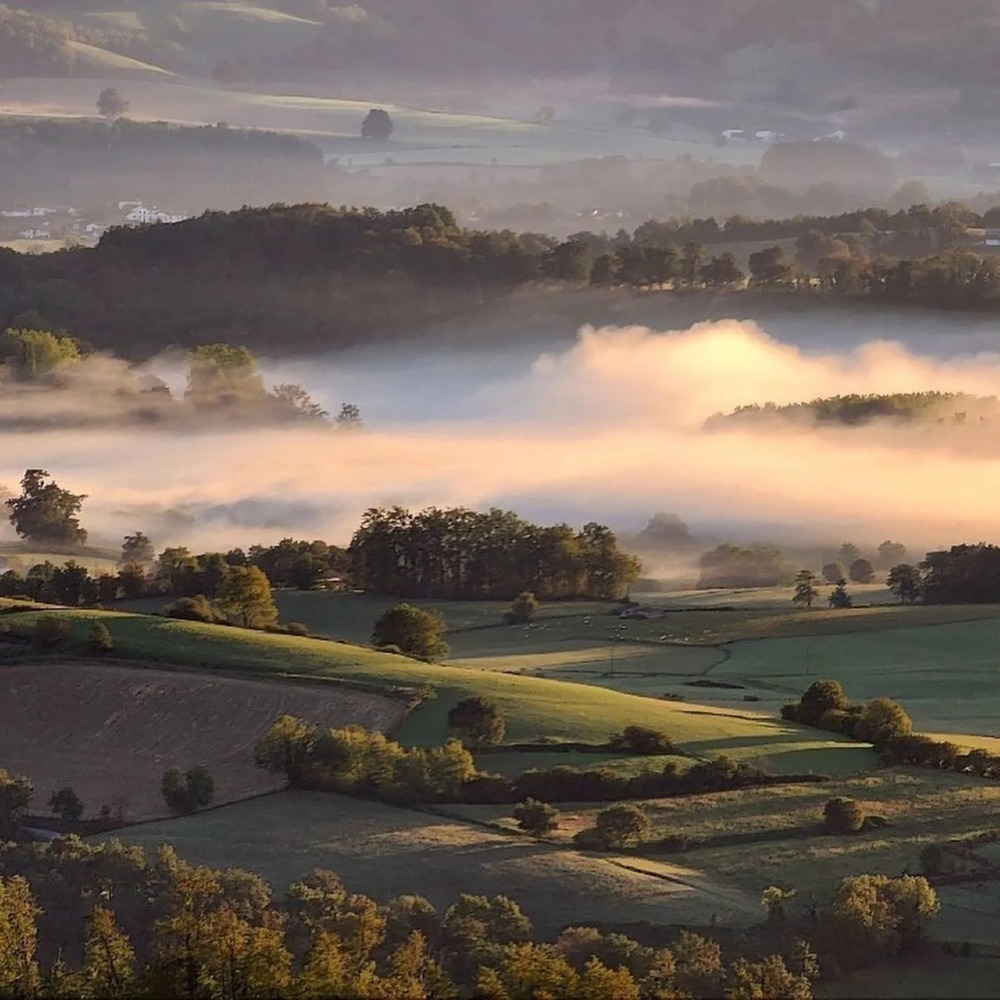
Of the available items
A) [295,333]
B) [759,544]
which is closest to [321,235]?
[295,333]

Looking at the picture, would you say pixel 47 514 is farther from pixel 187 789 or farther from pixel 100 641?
pixel 187 789

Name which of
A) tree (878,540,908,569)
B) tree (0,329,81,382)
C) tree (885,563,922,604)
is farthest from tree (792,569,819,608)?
tree (0,329,81,382)

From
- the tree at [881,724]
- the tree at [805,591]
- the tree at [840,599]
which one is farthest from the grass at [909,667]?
the tree at [805,591]

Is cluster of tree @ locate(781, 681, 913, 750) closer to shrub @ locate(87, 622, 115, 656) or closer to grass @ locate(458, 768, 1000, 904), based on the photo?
grass @ locate(458, 768, 1000, 904)

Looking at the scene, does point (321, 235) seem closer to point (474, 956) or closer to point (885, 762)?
point (885, 762)

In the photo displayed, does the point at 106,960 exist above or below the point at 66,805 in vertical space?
below

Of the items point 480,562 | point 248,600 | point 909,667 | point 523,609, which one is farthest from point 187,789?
point 480,562

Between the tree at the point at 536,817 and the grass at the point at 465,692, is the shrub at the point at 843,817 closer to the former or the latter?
the grass at the point at 465,692
